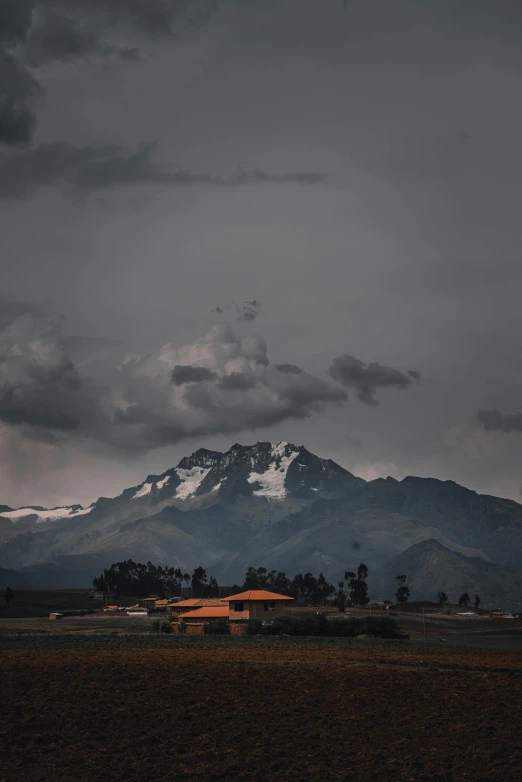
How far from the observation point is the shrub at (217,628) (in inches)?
4363

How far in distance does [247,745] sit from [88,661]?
77.3ft

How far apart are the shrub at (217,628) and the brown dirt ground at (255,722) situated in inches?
2026

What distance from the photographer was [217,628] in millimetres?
111125

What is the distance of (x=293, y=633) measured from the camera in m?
106

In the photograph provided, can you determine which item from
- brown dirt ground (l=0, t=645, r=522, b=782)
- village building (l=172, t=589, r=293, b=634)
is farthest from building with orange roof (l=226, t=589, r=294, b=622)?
brown dirt ground (l=0, t=645, r=522, b=782)

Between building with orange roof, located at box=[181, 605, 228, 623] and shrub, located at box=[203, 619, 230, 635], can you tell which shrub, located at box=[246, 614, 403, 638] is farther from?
building with orange roof, located at box=[181, 605, 228, 623]

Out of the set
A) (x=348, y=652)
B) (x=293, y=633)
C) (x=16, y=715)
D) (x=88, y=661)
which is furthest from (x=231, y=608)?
(x=16, y=715)

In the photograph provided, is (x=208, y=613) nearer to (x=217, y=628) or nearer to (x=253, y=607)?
(x=253, y=607)

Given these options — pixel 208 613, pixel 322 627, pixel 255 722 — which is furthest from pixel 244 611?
pixel 255 722

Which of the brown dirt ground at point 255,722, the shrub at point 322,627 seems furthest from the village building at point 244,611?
the brown dirt ground at point 255,722

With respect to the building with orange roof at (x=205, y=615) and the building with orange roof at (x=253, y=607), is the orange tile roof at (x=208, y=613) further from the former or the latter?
the building with orange roof at (x=253, y=607)

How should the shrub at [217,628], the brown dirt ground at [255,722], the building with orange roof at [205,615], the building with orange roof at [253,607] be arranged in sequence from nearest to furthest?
the brown dirt ground at [255,722] → the shrub at [217,628] → the building with orange roof at [253,607] → the building with orange roof at [205,615]

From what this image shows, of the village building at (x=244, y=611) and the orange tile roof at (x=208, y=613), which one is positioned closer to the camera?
the village building at (x=244, y=611)

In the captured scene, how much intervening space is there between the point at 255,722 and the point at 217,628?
6897 cm
